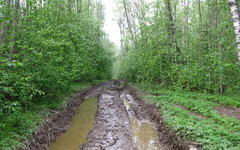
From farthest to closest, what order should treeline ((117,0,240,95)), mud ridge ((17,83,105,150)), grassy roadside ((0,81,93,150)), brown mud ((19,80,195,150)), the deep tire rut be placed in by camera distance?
treeline ((117,0,240,95)) → the deep tire rut → brown mud ((19,80,195,150)) → mud ridge ((17,83,105,150)) → grassy roadside ((0,81,93,150))

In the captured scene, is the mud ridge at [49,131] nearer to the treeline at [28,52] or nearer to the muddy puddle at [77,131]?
the muddy puddle at [77,131]

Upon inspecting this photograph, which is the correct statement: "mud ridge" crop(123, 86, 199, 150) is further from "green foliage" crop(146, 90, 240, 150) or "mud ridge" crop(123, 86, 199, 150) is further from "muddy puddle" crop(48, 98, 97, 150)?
"muddy puddle" crop(48, 98, 97, 150)

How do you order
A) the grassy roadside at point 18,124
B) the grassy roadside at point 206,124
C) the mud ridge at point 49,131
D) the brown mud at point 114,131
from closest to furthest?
the grassy roadside at point 206,124
the grassy roadside at point 18,124
the mud ridge at point 49,131
the brown mud at point 114,131

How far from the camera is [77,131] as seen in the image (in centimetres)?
638

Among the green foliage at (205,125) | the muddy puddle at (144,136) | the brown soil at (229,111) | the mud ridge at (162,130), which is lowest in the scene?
the muddy puddle at (144,136)

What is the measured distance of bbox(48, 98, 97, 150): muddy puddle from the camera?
522 cm

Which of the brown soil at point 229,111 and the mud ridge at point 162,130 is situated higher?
the brown soil at point 229,111

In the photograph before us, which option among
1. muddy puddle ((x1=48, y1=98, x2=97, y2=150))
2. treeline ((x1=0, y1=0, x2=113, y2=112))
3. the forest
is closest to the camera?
the forest

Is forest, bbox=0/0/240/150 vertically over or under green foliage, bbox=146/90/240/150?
over

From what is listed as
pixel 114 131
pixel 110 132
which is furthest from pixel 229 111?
pixel 110 132

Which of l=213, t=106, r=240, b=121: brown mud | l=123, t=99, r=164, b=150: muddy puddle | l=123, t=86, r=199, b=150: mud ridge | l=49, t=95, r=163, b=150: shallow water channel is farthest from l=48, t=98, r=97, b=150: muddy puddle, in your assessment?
l=213, t=106, r=240, b=121: brown mud

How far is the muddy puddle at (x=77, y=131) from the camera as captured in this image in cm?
522

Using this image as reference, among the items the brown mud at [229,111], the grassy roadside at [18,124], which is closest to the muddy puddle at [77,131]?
the grassy roadside at [18,124]

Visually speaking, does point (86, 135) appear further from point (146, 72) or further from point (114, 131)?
point (146, 72)
